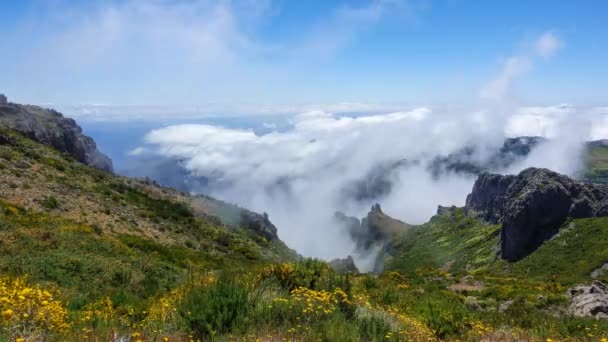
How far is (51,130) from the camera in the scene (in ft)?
217

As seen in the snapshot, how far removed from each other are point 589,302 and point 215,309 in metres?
20.1

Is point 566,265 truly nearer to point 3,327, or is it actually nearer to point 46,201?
point 46,201

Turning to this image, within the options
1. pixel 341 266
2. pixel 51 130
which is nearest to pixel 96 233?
pixel 341 266

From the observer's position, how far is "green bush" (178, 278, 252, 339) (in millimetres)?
6547

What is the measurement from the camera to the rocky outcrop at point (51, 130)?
60281mm

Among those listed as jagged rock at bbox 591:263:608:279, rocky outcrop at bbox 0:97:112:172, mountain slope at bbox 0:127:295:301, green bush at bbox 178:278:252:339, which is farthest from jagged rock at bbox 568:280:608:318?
rocky outcrop at bbox 0:97:112:172

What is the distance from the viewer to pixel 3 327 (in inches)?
202

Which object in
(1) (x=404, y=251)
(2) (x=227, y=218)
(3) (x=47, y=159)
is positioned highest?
(3) (x=47, y=159)

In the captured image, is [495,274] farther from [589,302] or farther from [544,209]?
[589,302]

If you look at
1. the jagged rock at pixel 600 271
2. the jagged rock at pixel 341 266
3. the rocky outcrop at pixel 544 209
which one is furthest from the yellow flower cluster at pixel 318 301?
the rocky outcrop at pixel 544 209

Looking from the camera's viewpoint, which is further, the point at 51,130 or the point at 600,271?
the point at 51,130

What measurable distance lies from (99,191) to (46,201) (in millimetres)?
10522

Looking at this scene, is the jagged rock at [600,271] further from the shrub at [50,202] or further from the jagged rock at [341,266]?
the shrub at [50,202]

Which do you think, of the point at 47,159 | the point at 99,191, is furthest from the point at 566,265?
the point at 47,159
